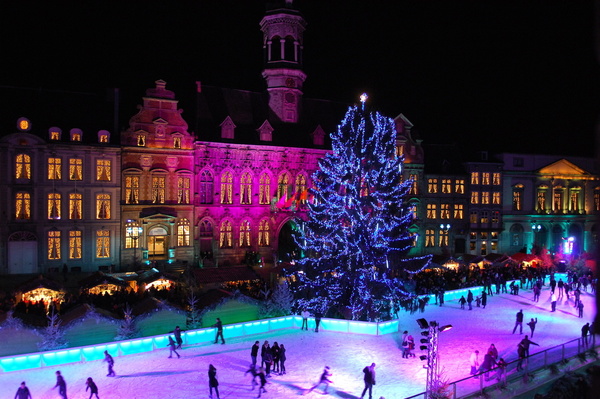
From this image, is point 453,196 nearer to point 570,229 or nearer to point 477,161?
point 477,161

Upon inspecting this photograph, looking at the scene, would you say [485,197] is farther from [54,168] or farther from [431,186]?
[54,168]

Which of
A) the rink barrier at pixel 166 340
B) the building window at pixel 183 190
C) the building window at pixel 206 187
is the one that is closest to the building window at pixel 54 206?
the building window at pixel 183 190

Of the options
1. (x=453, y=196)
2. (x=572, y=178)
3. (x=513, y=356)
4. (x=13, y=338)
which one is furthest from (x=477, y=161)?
(x=13, y=338)

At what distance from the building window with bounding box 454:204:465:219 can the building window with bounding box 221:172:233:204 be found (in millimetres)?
22209

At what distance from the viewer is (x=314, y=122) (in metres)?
47.7

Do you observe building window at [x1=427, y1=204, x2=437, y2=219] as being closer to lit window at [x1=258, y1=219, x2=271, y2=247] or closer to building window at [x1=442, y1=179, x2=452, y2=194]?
building window at [x1=442, y1=179, x2=452, y2=194]

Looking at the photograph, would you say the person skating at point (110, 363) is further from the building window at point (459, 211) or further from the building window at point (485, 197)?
the building window at point (485, 197)

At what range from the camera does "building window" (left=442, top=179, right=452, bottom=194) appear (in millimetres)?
49062

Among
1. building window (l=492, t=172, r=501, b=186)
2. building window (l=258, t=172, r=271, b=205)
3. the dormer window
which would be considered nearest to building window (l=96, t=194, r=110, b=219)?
the dormer window

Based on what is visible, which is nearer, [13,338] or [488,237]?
[13,338]

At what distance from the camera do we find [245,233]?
42312mm

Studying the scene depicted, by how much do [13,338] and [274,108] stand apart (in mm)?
30432

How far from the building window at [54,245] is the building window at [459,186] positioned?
1386 inches

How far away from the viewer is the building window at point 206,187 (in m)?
40.2
